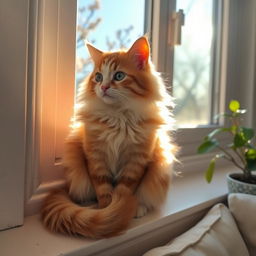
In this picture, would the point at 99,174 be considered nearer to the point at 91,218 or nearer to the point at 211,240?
the point at 91,218

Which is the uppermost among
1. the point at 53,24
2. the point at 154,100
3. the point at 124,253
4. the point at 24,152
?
the point at 53,24

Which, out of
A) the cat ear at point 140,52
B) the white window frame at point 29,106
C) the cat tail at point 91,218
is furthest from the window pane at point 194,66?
the cat tail at point 91,218

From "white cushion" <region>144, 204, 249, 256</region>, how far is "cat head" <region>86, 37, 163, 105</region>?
389 millimetres

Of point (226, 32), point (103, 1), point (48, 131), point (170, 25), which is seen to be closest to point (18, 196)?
point (48, 131)

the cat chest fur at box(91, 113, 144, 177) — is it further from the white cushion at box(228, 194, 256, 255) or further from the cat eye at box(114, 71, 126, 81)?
the white cushion at box(228, 194, 256, 255)

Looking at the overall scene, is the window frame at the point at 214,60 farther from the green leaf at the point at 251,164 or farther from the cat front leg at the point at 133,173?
the cat front leg at the point at 133,173

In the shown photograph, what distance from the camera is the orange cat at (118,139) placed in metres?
0.71

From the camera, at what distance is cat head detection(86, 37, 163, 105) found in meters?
0.71

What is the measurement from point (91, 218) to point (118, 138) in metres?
0.22

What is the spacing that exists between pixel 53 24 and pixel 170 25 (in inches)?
24.4

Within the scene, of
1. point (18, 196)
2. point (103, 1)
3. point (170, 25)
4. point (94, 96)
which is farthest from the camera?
point (170, 25)

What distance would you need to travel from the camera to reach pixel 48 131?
77 centimetres

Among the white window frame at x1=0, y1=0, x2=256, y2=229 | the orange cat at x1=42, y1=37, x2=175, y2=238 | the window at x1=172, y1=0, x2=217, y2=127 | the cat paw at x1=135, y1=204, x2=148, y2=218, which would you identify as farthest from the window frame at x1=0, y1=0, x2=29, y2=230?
the window at x1=172, y1=0, x2=217, y2=127

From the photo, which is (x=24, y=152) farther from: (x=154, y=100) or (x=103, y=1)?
(x=103, y=1)
